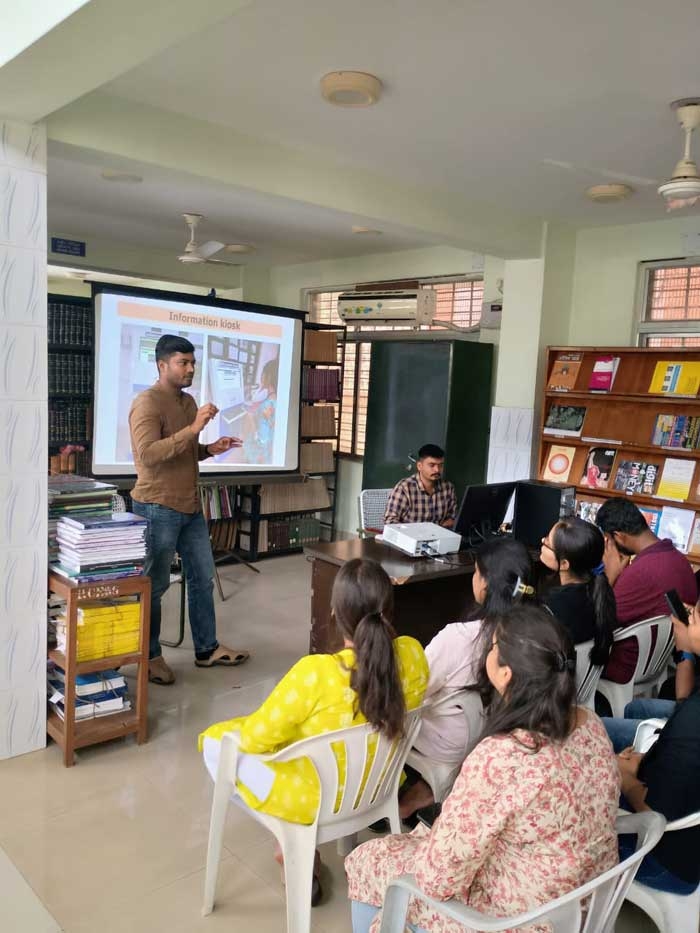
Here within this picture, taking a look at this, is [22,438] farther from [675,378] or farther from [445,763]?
[675,378]

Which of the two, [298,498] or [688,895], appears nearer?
[688,895]

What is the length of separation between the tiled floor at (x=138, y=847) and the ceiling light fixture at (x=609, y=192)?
10.3 ft

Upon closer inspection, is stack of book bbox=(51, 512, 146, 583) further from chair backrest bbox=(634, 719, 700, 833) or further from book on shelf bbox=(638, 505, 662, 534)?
book on shelf bbox=(638, 505, 662, 534)

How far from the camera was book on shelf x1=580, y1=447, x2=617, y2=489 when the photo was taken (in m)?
4.54

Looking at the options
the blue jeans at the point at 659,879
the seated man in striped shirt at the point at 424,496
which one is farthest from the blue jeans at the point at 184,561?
the blue jeans at the point at 659,879

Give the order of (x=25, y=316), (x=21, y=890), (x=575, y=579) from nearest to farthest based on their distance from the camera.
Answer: (x=21, y=890) < (x=575, y=579) < (x=25, y=316)

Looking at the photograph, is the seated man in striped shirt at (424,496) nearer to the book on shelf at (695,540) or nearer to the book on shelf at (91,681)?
the book on shelf at (695,540)

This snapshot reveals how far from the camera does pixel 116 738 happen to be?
295 centimetres

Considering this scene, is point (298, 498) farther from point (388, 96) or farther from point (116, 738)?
point (388, 96)

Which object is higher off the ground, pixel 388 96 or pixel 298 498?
pixel 388 96

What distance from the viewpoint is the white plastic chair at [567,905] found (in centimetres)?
122

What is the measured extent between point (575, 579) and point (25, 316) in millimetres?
2200

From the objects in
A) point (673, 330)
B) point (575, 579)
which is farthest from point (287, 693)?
point (673, 330)

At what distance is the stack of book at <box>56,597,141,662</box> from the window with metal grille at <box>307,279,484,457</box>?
3.87 meters
